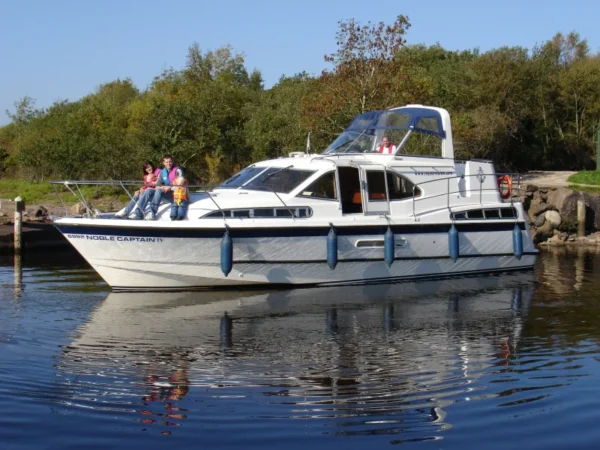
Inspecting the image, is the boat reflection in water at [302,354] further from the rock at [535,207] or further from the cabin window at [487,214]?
the rock at [535,207]

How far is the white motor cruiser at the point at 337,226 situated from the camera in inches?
560

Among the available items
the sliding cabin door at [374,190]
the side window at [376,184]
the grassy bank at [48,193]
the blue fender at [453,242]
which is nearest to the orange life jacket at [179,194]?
the sliding cabin door at [374,190]

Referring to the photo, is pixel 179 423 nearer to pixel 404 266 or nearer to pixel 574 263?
pixel 404 266

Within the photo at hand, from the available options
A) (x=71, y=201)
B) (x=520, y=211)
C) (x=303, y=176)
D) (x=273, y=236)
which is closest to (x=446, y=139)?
(x=520, y=211)

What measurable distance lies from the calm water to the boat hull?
310 millimetres

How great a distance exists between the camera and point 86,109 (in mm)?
45562

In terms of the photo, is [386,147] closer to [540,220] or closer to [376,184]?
[376,184]

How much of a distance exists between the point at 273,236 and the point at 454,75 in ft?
93.4

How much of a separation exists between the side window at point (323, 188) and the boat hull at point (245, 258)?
2.48 ft

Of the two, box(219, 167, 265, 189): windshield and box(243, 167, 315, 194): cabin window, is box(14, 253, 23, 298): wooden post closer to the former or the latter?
box(219, 167, 265, 189): windshield

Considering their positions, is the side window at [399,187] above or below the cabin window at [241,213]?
above

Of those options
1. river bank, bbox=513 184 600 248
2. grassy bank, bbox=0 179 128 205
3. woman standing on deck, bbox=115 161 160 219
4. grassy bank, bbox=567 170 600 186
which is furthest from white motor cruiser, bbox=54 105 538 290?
grassy bank, bbox=0 179 128 205

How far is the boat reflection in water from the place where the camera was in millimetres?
7969

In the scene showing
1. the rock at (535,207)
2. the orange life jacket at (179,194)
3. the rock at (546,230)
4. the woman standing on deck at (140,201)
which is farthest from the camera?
the rock at (535,207)
